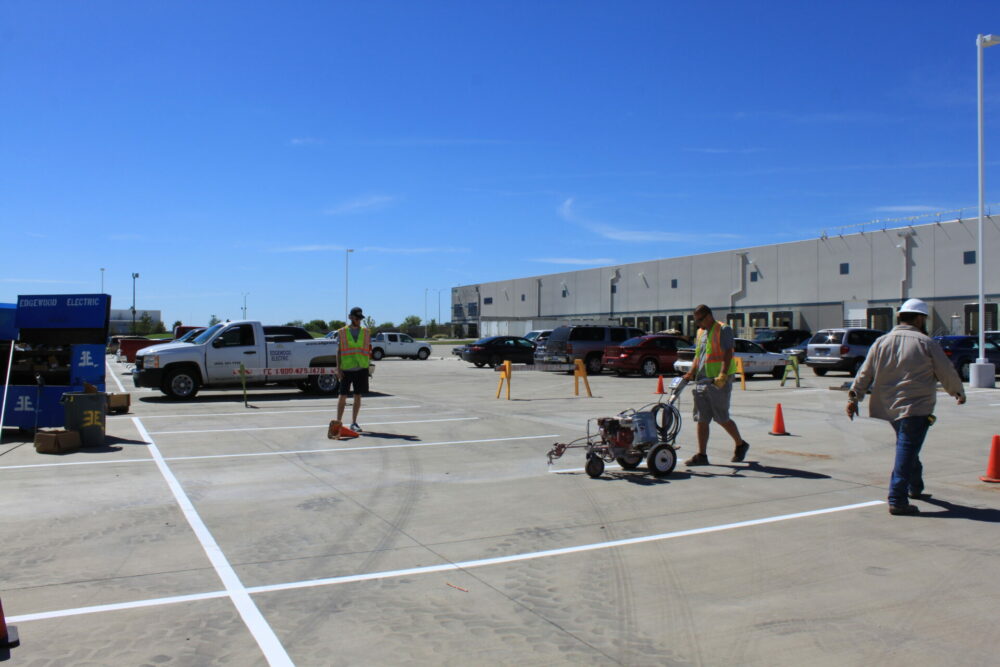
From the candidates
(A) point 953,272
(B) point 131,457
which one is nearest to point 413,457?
(B) point 131,457

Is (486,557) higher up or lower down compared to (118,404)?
lower down

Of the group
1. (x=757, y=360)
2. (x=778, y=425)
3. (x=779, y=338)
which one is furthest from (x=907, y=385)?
(x=779, y=338)

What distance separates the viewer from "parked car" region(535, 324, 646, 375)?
3005cm

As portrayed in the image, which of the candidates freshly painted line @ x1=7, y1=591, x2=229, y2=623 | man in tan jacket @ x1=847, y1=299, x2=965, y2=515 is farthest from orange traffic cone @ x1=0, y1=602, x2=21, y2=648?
man in tan jacket @ x1=847, y1=299, x2=965, y2=515

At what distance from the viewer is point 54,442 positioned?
10.5 m

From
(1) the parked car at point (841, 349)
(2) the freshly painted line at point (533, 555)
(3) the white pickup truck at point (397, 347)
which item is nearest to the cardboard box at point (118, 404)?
(2) the freshly painted line at point (533, 555)

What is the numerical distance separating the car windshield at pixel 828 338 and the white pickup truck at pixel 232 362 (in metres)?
16.5

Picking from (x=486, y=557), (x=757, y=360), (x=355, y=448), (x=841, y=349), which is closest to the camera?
(x=486, y=557)

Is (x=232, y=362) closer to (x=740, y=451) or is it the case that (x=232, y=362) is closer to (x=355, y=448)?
(x=355, y=448)

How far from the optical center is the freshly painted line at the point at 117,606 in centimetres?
459

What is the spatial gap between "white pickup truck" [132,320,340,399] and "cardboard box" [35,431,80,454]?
319 inches

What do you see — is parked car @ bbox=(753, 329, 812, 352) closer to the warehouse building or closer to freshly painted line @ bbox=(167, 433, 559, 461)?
the warehouse building

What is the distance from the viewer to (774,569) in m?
5.48

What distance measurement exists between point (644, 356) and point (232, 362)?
14.8m
